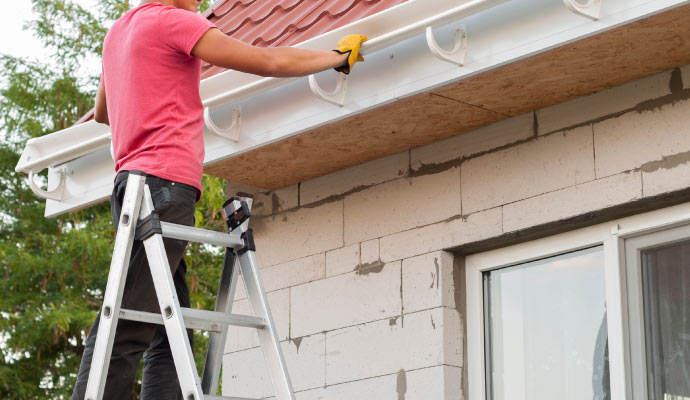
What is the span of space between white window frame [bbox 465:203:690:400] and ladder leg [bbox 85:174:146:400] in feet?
6.47

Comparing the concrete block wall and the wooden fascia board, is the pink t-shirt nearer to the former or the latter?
the wooden fascia board

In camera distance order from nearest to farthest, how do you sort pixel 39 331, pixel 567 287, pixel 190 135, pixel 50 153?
pixel 190 135
pixel 567 287
pixel 50 153
pixel 39 331

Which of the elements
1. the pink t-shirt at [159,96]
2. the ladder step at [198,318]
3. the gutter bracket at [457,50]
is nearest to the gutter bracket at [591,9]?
the gutter bracket at [457,50]

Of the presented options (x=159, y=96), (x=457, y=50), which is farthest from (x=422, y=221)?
(x=159, y=96)

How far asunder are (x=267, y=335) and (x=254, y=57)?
0.99 metres

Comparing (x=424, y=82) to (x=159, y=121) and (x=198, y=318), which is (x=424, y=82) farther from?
(x=198, y=318)

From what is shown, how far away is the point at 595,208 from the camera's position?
464 cm

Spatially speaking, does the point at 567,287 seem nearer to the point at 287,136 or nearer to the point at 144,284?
the point at 287,136

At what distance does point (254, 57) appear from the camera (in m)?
3.92

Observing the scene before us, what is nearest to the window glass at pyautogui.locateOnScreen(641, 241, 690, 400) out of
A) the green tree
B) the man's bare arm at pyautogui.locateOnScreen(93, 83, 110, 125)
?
the man's bare arm at pyautogui.locateOnScreen(93, 83, 110, 125)

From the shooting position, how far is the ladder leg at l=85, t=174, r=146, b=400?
3574mm

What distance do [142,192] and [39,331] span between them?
1190 centimetres

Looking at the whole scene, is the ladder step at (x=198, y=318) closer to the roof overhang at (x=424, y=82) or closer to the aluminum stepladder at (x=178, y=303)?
the aluminum stepladder at (x=178, y=303)

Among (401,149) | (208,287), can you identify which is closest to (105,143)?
(401,149)
